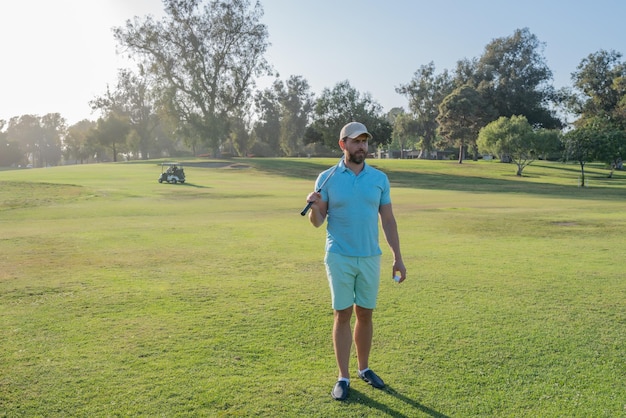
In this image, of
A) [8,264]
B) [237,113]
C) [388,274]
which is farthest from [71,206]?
[237,113]

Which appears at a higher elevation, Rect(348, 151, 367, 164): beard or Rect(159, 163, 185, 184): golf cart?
Rect(348, 151, 367, 164): beard

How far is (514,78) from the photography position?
285 feet

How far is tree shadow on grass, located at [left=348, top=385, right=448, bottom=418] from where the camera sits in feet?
15.0

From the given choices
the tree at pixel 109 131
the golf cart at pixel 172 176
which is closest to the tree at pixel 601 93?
the golf cart at pixel 172 176

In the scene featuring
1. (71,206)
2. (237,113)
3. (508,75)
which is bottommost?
(71,206)

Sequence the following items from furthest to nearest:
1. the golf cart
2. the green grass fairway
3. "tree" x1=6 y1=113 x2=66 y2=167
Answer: "tree" x1=6 y1=113 x2=66 y2=167, the golf cart, the green grass fairway

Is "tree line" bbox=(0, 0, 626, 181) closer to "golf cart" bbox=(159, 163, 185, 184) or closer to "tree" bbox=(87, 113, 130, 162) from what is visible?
"tree" bbox=(87, 113, 130, 162)

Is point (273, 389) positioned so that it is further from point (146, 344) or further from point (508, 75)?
point (508, 75)

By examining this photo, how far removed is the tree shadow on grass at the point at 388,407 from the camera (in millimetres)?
4562

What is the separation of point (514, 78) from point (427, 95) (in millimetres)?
16163

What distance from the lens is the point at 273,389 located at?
16.5 feet

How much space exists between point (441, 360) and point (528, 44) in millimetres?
96351

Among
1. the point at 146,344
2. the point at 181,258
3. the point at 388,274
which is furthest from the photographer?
the point at 181,258

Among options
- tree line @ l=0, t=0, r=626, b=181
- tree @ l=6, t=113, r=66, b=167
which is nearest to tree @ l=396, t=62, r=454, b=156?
tree line @ l=0, t=0, r=626, b=181
